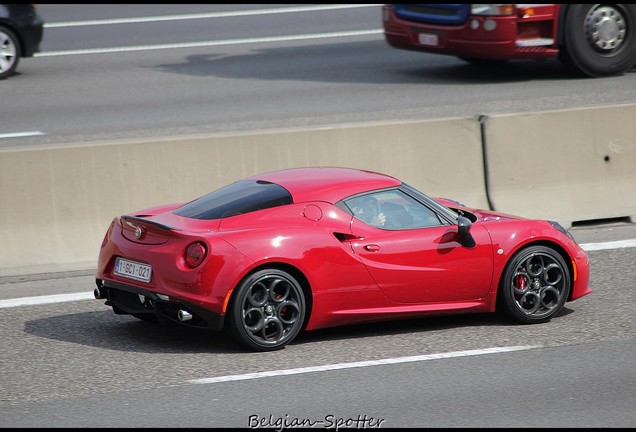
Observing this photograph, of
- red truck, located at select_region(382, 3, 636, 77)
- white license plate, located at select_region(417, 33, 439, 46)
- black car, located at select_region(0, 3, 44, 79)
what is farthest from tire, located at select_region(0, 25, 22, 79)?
white license plate, located at select_region(417, 33, 439, 46)

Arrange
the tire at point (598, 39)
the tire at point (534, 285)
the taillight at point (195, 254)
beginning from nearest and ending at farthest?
the taillight at point (195, 254) → the tire at point (534, 285) → the tire at point (598, 39)

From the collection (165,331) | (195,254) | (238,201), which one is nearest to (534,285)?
(238,201)

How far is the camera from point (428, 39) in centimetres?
1592

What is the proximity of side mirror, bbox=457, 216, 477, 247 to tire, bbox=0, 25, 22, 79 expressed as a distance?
1054 centimetres

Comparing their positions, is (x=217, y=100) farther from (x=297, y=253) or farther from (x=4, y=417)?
(x=4, y=417)

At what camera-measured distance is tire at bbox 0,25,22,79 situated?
16.2 metres

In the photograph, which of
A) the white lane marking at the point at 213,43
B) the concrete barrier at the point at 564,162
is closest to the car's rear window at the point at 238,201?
the concrete barrier at the point at 564,162

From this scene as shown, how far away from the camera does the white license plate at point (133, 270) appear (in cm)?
718

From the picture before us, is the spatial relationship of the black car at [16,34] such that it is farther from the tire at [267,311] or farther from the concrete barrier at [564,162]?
the tire at [267,311]

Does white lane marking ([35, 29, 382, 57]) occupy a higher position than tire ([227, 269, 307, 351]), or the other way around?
Answer: white lane marking ([35, 29, 382, 57])

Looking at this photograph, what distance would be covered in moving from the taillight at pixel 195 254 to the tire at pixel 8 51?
10.4 metres

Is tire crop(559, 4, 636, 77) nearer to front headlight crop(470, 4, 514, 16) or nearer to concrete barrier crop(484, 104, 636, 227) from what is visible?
front headlight crop(470, 4, 514, 16)

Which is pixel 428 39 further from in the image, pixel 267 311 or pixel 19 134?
pixel 267 311

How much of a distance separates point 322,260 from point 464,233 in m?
1.12
